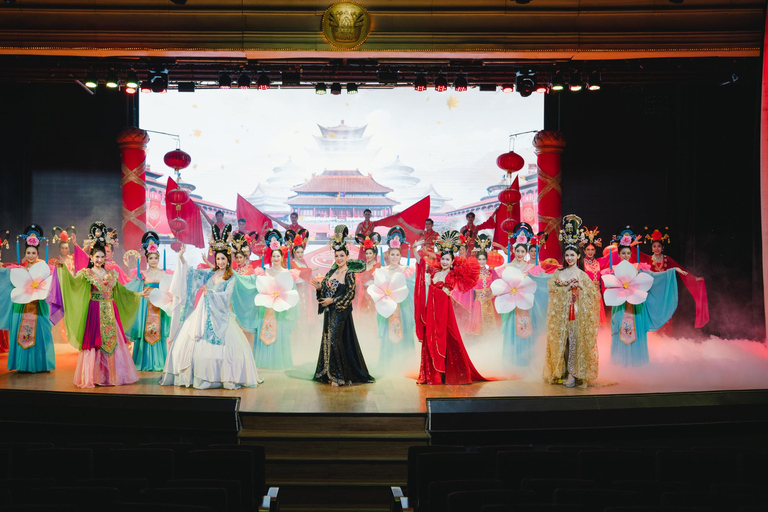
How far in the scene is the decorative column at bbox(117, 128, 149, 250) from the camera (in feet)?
31.8

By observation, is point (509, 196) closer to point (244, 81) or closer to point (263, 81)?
point (263, 81)

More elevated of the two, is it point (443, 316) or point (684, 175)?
point (684, 175)

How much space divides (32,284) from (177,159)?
11.0ft

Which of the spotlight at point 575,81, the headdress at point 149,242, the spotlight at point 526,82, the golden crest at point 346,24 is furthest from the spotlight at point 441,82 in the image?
the headdress at point 149,242

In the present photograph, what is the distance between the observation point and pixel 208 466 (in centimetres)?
323

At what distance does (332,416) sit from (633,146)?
6898 mm

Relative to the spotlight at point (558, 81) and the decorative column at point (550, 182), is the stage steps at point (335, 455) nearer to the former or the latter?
the spotlight at point (558, 81)

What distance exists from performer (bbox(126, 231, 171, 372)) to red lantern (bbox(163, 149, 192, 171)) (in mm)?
2887

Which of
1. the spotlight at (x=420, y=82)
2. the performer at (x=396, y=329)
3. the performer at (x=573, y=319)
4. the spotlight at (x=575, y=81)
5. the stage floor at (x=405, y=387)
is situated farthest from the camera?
the spotlight at (x=420, y=82)

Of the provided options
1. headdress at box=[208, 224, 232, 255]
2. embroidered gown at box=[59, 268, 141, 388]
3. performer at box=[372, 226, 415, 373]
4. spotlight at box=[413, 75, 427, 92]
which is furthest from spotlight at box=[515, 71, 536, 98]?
embroidered gown at box=[59, 268, 141, 388]

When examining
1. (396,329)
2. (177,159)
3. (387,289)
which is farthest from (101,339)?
(177,159)

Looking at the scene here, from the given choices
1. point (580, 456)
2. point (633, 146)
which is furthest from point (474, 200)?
point (580, 456)

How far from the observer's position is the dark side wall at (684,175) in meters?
7.65

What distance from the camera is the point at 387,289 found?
6523 millimetres
